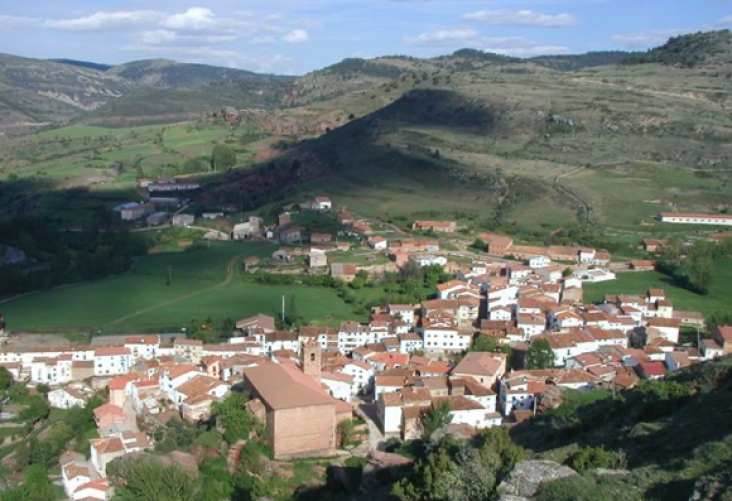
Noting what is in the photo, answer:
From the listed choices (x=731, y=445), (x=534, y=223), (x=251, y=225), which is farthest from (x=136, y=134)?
(x=731, y=445)

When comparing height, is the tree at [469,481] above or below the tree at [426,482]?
above

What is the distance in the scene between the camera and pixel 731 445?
42.4ft

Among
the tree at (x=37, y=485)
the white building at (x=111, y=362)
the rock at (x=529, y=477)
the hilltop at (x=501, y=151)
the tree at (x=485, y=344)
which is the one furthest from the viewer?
the hilltop at (x=501, y=151)

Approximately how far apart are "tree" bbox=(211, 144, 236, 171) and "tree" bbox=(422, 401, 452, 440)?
63600mm

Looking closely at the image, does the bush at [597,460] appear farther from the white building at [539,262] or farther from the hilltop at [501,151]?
the hilltop at [501,151]

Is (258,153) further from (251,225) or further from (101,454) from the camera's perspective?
(101,454)

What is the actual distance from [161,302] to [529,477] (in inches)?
1231

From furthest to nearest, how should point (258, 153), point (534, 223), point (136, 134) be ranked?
point (136, 134)
point (258, 153)
point (534, 223)

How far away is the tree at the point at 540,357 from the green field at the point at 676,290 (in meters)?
8.98

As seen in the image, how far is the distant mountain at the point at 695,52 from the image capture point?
10306cm

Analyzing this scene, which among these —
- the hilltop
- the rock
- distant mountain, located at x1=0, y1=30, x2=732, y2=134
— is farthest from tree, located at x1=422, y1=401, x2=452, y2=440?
distant mountain, located at x1=0, y1=30, x2=732, y2=134

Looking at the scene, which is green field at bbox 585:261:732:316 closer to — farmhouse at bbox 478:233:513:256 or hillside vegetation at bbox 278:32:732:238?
farmhouse at bbox 478:233:513:256

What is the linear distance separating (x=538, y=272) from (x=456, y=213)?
16173 millimetres

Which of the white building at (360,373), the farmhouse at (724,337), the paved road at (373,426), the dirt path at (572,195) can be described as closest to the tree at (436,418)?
the paved road at (373,426)
